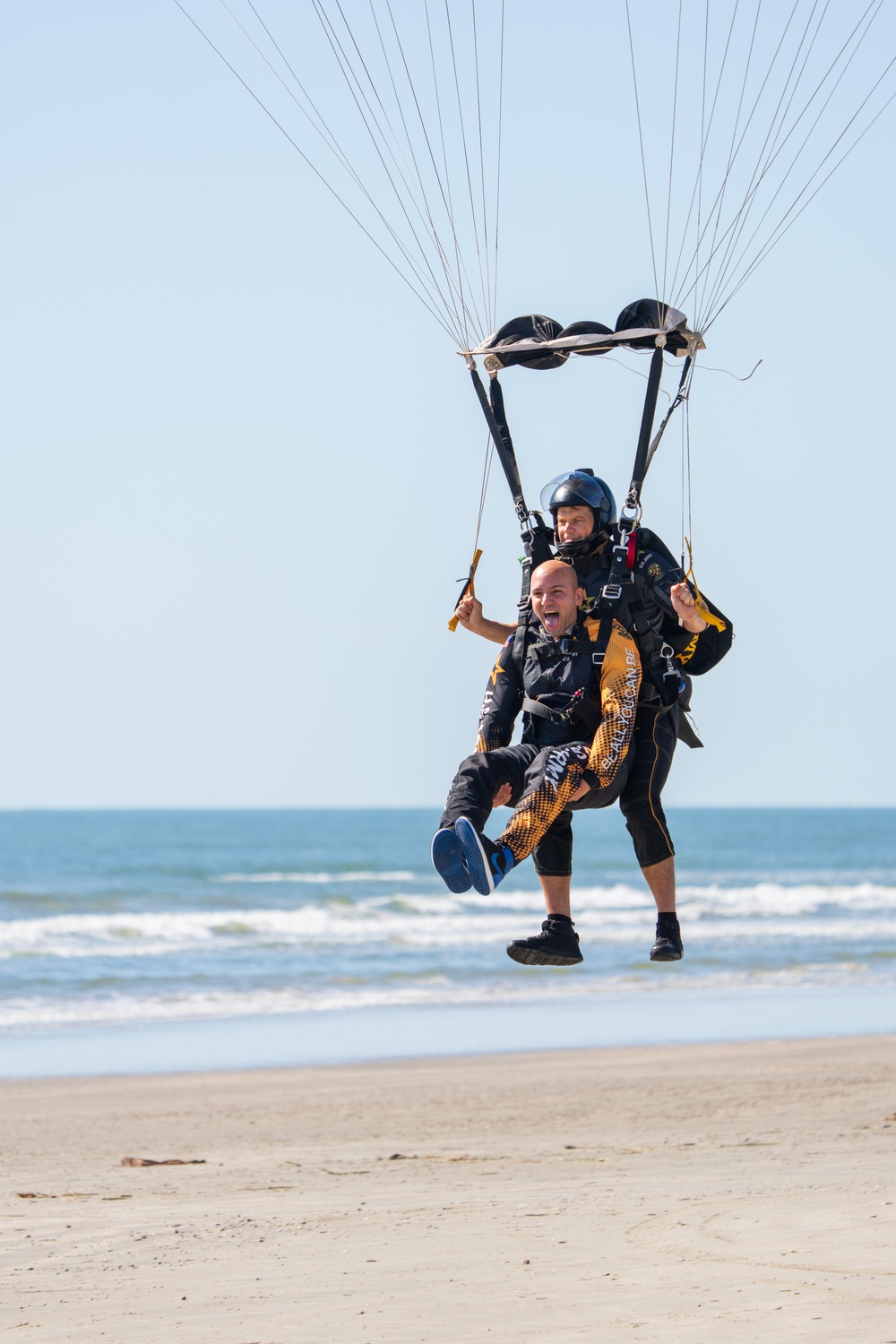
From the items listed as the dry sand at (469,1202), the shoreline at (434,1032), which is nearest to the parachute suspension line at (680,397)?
the dry sand at (469,1202)

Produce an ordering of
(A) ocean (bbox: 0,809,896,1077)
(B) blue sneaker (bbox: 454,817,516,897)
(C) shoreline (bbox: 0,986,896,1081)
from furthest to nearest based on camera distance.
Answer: (A) ocean (bbox: 0,809,896,1077) → (C) shoreline (bbox: 0,986,896,1081) → (B) blue sneaker (bbox: 454,817,516,897)

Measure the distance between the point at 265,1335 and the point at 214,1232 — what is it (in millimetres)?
1975

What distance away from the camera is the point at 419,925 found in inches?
1120

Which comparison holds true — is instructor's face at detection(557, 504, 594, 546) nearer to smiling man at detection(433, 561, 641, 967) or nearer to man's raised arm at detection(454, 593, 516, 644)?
smiling man at detection(433, 561, 641, 967)

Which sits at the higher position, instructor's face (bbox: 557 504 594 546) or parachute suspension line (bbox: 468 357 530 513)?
parachute suspension line (bbox: 468 357 530 513)

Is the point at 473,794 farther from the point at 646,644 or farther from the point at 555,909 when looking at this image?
the point at 646,644

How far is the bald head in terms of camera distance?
21.3 feet

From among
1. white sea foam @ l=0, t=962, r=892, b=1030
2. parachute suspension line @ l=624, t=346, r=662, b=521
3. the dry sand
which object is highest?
parachute suspension line @ l=624, t=346, r=662, b=521

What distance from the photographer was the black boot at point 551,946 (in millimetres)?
6391

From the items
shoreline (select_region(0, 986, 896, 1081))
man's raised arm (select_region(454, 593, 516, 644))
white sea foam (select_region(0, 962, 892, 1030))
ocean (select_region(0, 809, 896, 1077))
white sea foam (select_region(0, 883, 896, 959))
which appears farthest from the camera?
white sea foam (select_region(0, 883, 896, 959))

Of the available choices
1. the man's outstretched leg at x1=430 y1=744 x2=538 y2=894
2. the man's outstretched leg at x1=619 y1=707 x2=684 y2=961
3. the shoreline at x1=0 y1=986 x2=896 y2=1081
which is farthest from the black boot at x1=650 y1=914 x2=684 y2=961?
the shoreline at x1=0 y1=986 x2=896 y2=1081

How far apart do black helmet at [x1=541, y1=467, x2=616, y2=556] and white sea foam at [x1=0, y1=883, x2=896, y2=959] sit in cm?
1771

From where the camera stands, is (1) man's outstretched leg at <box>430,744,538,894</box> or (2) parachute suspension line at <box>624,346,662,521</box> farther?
(2) parachute suspension line at <box>624,346,662,521</box>

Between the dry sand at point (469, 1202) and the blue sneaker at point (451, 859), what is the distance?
2129mm
